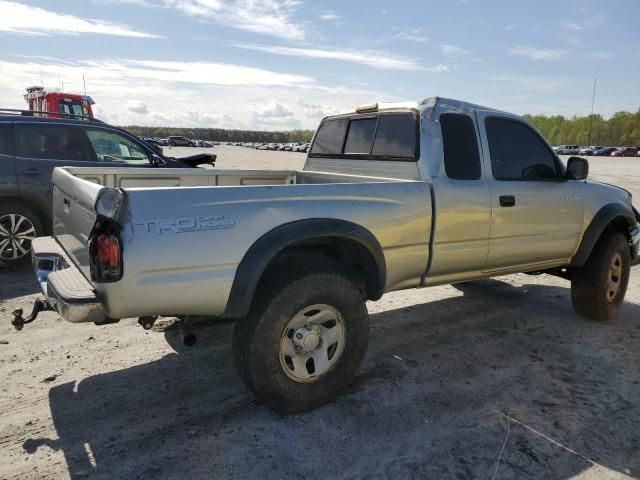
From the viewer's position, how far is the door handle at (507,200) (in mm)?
4191

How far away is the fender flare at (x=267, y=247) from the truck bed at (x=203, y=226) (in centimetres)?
3

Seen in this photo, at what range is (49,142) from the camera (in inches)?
259

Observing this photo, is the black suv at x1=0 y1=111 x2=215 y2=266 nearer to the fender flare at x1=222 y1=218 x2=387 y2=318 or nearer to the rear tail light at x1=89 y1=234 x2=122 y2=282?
the rear tail light at x1=89 y1=234 x2=122 y2=282

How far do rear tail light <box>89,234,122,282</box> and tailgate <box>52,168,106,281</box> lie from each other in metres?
0.21

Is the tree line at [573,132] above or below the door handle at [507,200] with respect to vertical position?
above

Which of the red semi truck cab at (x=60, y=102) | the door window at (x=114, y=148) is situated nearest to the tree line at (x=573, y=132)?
the red semi truck cab at (x=60, y=102)

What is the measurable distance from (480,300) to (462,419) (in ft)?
9.14

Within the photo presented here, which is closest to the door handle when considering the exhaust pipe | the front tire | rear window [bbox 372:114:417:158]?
rear window [bbox 372:114:417:158]

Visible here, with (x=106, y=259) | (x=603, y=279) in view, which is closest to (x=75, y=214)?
(x=106, y=259)

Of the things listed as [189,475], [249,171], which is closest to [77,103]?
[249,171]

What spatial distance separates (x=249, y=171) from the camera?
5.02 meters

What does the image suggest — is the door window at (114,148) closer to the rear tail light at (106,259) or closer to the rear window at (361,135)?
the rear window at (361,135)

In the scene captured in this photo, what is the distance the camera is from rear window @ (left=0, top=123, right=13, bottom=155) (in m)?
6.31

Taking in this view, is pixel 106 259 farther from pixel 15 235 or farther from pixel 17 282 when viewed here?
pixel 15 235
